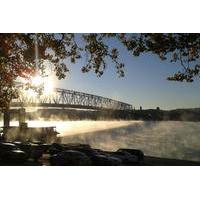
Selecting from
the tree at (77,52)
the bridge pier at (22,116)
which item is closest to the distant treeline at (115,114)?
the bridge pier at (22,116)

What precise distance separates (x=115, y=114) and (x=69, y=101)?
2.47 feet

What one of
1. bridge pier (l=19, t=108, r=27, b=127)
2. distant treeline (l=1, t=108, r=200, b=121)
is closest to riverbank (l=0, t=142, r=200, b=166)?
bridge pier (l=19, t=108, r=27, b=127)

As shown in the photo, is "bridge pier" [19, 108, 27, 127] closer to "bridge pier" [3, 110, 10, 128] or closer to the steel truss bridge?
the steel truss bridge

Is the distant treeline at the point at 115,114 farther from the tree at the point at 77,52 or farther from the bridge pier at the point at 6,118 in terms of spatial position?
the tree at the point at 77,52

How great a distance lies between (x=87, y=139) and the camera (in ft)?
22.8

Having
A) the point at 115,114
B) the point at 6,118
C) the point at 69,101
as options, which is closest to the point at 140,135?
the point at 115,114

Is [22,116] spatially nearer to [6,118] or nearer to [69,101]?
[6,118]

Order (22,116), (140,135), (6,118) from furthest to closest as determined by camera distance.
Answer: (6,118), (140,135), (22,116)

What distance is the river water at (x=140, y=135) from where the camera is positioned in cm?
664

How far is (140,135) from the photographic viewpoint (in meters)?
7.03

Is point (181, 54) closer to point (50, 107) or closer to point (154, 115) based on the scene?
point (154, 115)
